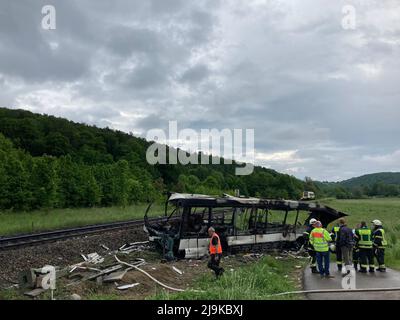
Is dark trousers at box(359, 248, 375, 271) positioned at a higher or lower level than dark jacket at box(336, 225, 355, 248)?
lower

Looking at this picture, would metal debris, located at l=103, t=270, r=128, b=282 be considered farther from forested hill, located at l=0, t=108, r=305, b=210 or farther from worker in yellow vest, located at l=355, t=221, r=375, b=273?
forested hill, located at l=0, t=108, r=305, b=210

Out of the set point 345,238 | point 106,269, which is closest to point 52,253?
point 106,269

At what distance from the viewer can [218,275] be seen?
10945mm

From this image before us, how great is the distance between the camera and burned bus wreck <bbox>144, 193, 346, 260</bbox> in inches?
567

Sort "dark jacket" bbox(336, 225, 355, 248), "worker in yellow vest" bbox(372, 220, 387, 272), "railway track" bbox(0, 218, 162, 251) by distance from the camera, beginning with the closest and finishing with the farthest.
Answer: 1. "dark jacket" bbox(336, 225, 355, 248)
2. "worker in yellow vest" bbox(372, 220, 387, 272)
3. "railway track" bbox(0, 218, 162, 251)

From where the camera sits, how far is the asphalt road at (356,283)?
8961mm

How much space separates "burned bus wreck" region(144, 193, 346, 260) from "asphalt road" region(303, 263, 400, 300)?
11.5ft

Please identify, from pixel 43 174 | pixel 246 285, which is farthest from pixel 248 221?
pixel 43 174

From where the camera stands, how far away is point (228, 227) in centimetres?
1606

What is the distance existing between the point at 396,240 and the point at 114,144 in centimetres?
9731

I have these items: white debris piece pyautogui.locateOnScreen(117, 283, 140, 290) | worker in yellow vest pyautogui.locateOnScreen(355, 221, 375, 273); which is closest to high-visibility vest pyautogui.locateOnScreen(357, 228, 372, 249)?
worker in yellow vest pyautogui.locateOnScreen(355, 221, 375, 273)

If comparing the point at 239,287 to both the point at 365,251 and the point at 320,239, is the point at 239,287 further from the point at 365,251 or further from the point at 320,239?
the point at 365,251
